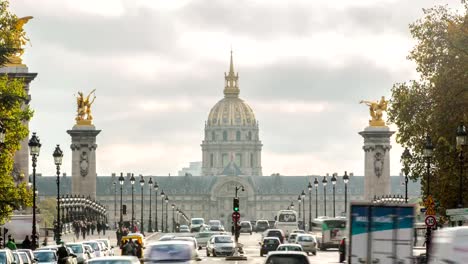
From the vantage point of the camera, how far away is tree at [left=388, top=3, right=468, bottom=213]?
76.6 m

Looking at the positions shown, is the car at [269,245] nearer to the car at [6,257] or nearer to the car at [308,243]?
the car at [308,243]

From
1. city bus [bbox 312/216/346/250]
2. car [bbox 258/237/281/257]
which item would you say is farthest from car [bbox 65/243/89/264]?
city bus [bbox 312/216/346/250]

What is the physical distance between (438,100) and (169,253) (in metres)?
28.7

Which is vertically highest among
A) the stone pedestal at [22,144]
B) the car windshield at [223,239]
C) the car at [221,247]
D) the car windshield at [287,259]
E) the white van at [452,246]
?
the stone pedestal at [22,144]

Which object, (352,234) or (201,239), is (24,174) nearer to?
→ (201,239)

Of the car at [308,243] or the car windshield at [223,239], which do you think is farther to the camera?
the car at [308,243]

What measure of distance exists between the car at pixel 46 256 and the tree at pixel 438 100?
22.0m

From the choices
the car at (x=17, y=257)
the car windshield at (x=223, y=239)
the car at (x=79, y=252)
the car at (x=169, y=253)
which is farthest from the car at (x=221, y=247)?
the car at (x=169, y=253)

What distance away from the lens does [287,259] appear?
48.9m

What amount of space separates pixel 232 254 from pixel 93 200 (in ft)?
270

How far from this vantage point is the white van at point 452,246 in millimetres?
35966

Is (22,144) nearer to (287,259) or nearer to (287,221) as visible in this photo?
(287,221)

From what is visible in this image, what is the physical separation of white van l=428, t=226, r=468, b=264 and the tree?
36.9m

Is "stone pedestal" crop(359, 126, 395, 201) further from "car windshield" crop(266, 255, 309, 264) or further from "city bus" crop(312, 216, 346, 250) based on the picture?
"car windshield" crop(266, 255, 309, 264)
